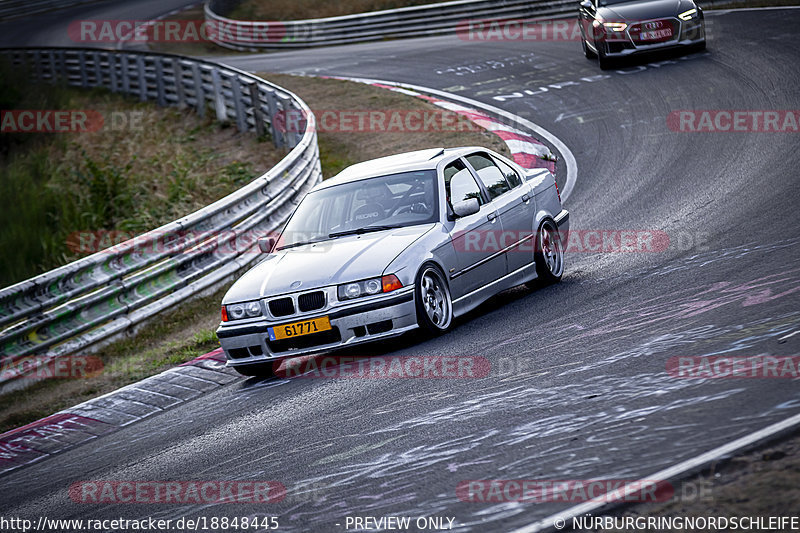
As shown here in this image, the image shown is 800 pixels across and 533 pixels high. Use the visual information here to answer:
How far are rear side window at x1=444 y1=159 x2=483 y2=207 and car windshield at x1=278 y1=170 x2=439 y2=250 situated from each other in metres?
0.16

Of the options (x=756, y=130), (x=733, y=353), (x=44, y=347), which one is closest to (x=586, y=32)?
(x=756, y=130)

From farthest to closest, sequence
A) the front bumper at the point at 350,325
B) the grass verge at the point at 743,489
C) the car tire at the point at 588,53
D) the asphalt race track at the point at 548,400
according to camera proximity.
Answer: the car tire at the point at 588,53, the front bumper at the point at 350,325, the asphalt race track at the point at 548,400, the grass verge at the point at 743,489

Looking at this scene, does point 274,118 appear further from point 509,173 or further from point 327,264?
point 327,264

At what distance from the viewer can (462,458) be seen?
16.3 ft

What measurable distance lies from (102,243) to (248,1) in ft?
91.5

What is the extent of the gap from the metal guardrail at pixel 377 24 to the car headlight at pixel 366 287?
21920 millimetres

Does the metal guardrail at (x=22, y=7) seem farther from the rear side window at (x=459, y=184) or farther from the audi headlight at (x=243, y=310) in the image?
the audi headlight at (x=243, y=310)

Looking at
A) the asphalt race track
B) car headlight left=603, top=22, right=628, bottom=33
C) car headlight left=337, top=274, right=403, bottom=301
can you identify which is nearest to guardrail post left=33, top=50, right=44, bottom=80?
car headlight left=603, top=22, right=628, bottom=33

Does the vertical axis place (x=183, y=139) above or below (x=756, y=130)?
below

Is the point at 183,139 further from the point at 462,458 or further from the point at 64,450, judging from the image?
the point at 462,458

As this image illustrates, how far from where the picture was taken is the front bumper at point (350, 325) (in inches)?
297

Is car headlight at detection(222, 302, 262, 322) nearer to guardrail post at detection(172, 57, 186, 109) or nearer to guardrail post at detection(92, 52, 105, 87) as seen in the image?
guardrail post at detection(172, 57, 186, 109)

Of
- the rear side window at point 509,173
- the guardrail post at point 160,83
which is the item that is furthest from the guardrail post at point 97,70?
the rear side window at point 509,173

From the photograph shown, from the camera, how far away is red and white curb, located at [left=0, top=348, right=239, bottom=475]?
7.32 metres
